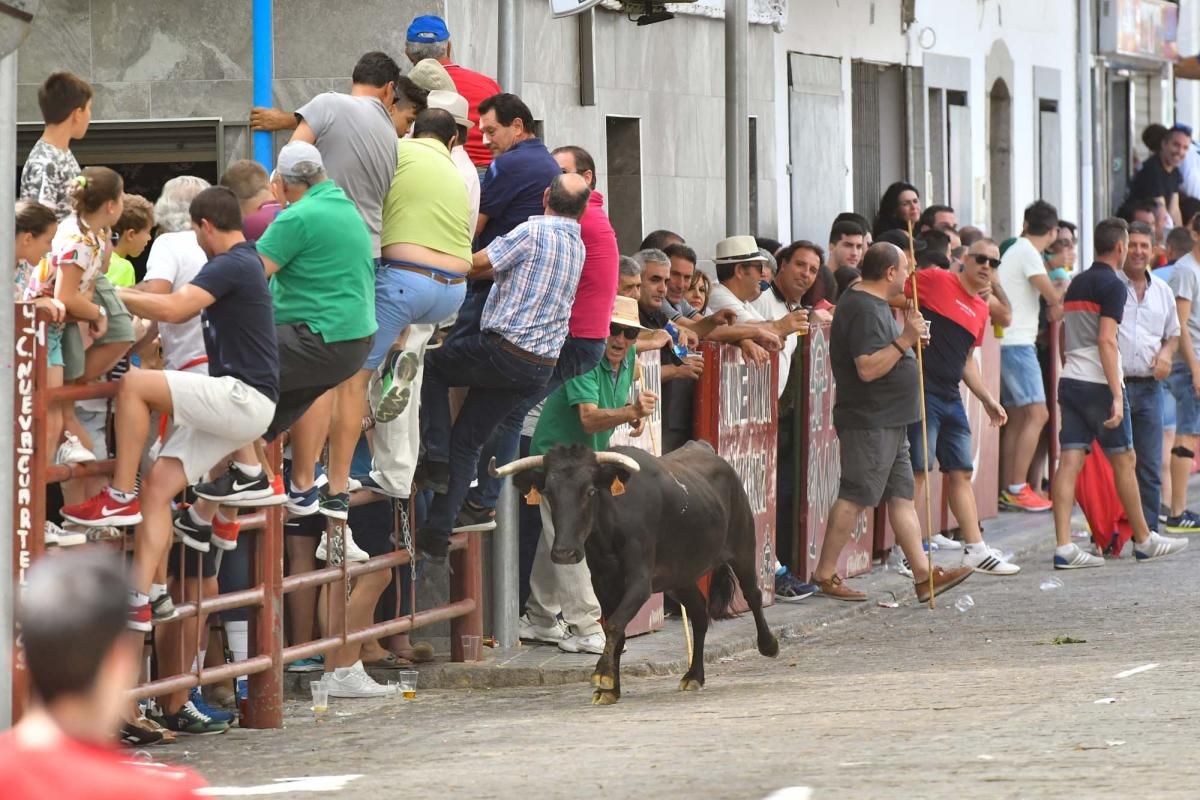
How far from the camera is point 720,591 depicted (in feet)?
40.2

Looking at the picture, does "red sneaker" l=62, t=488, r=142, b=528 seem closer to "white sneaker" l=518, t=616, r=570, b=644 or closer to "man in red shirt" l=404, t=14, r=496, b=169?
"man in red shirt" l=404, t=14, r=496, b=169

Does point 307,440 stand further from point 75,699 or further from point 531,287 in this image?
point 75,699

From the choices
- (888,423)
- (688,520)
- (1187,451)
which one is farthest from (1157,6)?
(688,520)

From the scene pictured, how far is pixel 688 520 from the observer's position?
11594mm

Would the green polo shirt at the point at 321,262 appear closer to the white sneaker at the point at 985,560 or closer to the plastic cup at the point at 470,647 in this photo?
the plastic cup at the point at 470,647

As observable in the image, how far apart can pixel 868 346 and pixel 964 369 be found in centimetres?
222

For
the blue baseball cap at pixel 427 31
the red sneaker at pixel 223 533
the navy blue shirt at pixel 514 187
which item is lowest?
the red sneaker at pixel 223 533

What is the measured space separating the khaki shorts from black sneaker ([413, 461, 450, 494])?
2.04m

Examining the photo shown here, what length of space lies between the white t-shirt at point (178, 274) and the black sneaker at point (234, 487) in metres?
0.58

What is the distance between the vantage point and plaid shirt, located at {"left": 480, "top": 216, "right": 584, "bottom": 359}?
1077 centimetres

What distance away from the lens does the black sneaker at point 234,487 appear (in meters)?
9.29

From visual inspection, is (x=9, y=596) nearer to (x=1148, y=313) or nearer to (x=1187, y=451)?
(x=1148, y=313)

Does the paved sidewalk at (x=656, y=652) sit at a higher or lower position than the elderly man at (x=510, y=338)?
lower


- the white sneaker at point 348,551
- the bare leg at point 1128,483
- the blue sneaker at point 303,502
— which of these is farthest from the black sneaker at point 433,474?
the bare leg at point 1128,483
